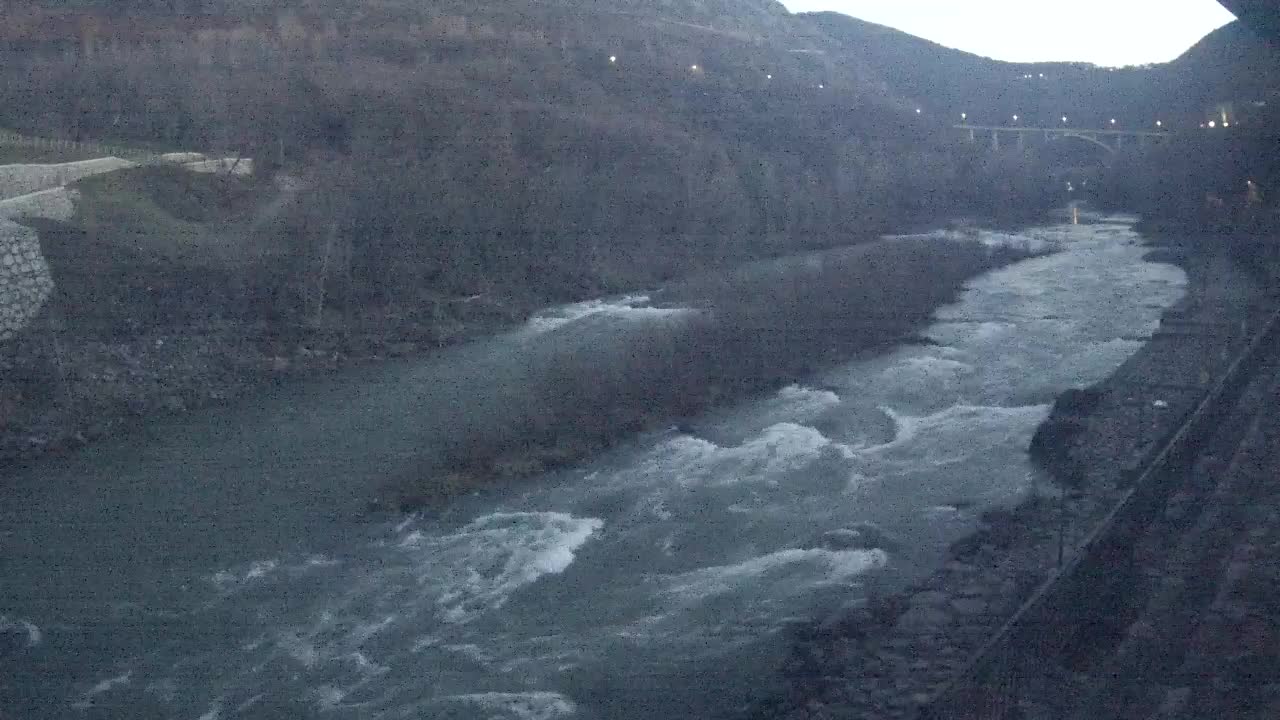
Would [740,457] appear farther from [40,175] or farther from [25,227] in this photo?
[40,175]

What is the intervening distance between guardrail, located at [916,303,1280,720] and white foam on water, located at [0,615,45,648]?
2.11 metres

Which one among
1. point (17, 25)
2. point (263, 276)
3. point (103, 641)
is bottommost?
point (103, 641)

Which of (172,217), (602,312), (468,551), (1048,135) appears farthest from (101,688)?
(1048,135)

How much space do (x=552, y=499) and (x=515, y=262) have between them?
169 inches

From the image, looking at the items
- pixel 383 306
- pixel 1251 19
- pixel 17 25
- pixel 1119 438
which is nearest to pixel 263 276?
pixel 383 306

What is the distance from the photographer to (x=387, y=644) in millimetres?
2824

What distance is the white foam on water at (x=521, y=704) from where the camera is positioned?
2.46m

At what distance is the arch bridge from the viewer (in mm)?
14086

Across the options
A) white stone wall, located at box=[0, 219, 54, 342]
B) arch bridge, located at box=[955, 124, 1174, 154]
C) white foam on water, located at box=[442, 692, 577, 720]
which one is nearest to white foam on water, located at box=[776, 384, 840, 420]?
white foam on water, located at box=[442, 692, 577, 720]

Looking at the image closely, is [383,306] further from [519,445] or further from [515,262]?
[519,445]

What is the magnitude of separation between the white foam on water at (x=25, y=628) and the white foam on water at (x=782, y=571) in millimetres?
1548

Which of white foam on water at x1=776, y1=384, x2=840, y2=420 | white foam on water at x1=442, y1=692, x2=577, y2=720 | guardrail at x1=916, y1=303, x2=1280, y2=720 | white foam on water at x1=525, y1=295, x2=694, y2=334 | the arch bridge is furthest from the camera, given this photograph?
the arch bridge

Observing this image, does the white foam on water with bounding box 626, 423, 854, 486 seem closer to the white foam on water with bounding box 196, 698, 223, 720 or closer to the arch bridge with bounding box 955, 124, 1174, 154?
the white foam on water with bounding box 196, 698, 223, 720

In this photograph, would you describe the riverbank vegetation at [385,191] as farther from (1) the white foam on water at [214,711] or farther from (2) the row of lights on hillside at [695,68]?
(1) the white foam on water at [214,711]
